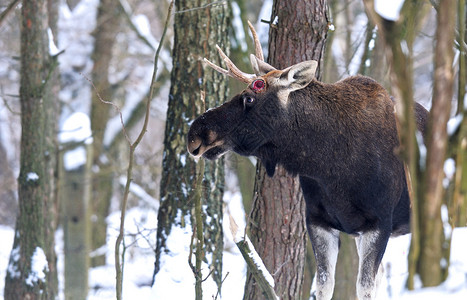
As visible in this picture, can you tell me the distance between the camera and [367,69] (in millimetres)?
7680

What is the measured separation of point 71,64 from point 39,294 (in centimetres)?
756

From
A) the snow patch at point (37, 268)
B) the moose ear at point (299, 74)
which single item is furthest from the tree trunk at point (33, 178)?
the moose ear at point (299, 74)

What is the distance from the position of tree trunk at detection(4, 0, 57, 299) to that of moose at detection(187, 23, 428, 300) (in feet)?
10.2

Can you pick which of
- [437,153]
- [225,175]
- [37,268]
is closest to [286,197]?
[225,175]

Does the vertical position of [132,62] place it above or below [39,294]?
above

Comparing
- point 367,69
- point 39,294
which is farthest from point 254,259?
point 367,69

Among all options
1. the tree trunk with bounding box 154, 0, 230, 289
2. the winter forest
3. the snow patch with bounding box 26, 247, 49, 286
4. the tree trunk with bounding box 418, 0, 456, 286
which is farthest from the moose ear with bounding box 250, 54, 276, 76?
the snow patch with bounding box 26, 247, 49, 286

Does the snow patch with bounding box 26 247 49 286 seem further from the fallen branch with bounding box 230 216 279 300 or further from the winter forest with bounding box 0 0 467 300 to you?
the fallen branch with bounding box 230 216 279 300

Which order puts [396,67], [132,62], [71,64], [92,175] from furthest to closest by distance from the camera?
[132,62], [71,64], [92,175], [396,67]

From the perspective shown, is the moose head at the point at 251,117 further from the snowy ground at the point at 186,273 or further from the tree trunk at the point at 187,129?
the tree trunk at the point at 187,129

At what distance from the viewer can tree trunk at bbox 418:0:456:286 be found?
186cm

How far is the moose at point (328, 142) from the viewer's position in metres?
4.45

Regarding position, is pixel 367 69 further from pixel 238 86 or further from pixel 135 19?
pixel 135 19

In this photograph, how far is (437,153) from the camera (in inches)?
75.3
